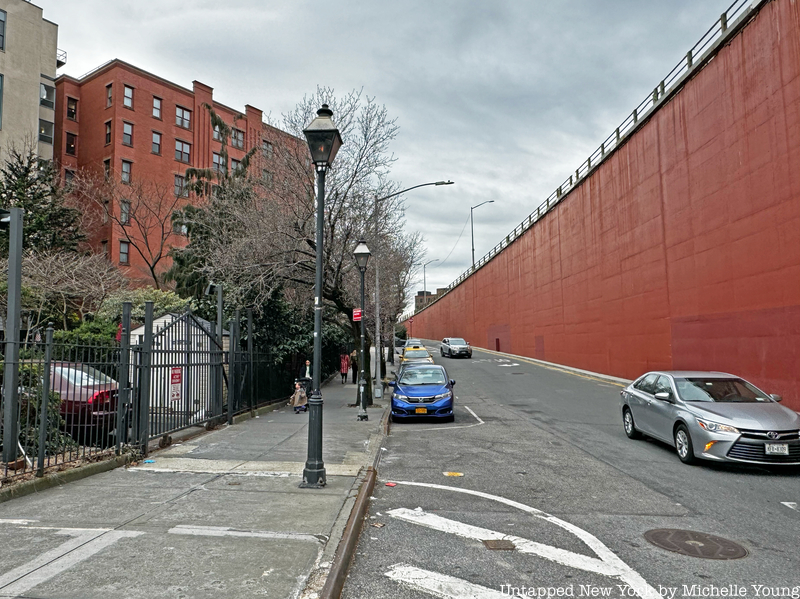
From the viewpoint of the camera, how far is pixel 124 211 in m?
34.1

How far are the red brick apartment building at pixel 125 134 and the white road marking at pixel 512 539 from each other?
102 ft

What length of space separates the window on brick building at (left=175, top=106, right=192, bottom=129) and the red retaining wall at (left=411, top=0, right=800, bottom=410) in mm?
27566

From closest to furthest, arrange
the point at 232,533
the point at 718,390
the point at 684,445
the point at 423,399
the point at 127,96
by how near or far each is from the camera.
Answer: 1. the point at 232,533
2. the point at 684,445
3. the point at 718,390
4. the point at 423,399
5. the point at 127,96

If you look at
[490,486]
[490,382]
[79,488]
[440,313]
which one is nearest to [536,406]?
[490,382]

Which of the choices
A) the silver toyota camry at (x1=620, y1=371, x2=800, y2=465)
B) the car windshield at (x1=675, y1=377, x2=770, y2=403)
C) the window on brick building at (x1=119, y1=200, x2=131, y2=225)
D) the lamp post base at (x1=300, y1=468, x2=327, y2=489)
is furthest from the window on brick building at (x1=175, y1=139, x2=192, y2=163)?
the car windshield at (x1=675, y1=377, x2=770, y2=403)

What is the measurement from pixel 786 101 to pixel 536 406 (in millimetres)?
10648

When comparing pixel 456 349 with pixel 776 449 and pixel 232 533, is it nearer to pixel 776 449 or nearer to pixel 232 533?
pixel 776 449

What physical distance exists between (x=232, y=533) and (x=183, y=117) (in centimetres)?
4170

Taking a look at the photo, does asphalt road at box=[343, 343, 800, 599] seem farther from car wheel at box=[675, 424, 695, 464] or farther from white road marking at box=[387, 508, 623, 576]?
car wheel at box=[675, 424, 695, 464]

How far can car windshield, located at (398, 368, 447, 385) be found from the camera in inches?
628

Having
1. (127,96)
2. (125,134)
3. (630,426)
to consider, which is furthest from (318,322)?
(127,96)

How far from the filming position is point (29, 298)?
20797 mm

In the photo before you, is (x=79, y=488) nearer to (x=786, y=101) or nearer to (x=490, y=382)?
(x=786, y=101)

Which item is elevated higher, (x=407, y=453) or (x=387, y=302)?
(x=387, y=302)
